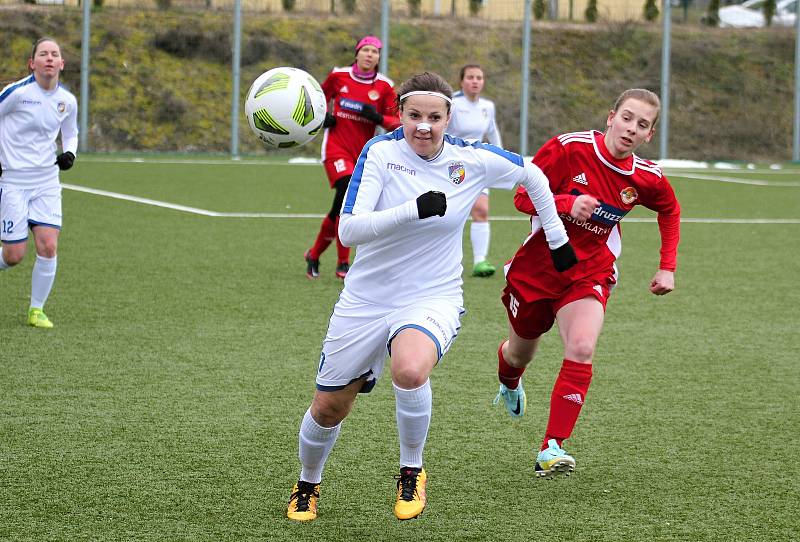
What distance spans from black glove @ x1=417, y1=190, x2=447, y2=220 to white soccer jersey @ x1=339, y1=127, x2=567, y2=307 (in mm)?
180

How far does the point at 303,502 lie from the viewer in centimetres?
438

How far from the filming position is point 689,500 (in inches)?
182

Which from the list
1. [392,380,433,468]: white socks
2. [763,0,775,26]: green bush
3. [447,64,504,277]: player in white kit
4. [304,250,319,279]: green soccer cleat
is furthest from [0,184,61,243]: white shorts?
[763,0,775,26]: green bush

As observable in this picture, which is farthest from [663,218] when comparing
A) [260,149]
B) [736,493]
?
[260,149]

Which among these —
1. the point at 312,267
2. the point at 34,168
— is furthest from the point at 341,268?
the point at 34,168

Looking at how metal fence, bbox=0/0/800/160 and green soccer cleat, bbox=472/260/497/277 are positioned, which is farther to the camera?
metal fence, bbox=0/0/800/160

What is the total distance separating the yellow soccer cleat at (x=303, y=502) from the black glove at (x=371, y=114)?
6.76 meters

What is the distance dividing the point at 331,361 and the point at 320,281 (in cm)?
639

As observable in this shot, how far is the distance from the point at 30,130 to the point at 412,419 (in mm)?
5079

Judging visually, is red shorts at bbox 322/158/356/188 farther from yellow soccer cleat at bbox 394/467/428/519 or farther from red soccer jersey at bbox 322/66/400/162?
A: yellow soccer cleat at bbox 394/467/428/519

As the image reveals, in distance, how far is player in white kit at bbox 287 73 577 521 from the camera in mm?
4215

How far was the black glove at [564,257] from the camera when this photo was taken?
15.8ft

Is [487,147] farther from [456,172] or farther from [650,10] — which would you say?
[650,10]

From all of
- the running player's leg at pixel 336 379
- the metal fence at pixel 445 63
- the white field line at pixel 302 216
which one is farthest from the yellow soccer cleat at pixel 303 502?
the metal fence at pixel 445 63
